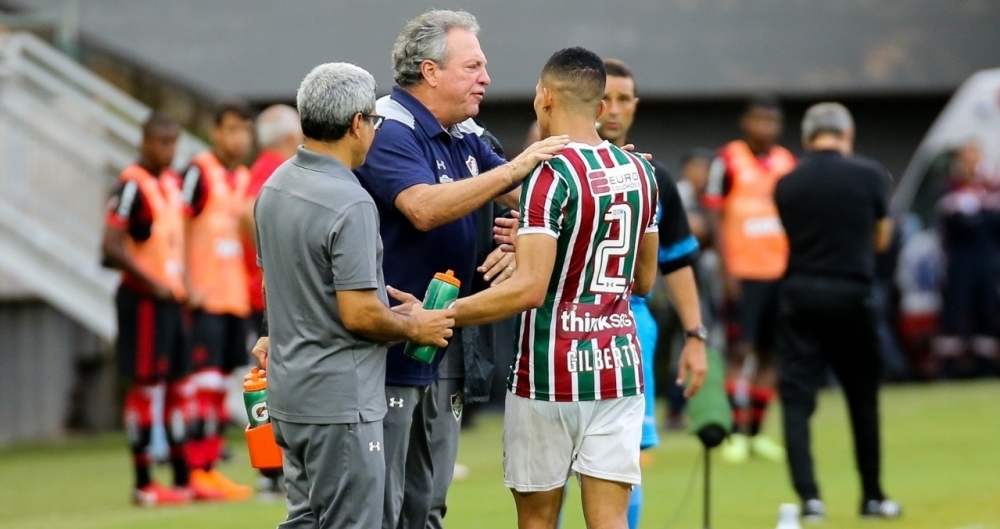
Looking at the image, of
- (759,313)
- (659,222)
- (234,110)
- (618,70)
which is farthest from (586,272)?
(759,313)

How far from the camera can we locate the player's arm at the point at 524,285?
19.4 ft

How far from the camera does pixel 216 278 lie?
1191cm

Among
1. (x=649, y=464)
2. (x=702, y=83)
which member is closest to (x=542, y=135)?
(x=649, y=464)

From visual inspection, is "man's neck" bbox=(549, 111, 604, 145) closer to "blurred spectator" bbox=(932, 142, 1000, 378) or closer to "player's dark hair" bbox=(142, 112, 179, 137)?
"player's dark hair" bbox=(142, 112, 179, 137)

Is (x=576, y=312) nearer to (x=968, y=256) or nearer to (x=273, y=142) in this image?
(x=273, y=142)

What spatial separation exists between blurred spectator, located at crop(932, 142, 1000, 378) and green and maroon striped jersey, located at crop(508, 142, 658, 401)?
45.7ft

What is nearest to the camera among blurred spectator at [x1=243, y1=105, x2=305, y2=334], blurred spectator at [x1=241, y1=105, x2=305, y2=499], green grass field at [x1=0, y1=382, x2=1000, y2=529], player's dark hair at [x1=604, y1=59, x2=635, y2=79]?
player's dark hair at [x1=604, y1=59, x2=635, y2=79]

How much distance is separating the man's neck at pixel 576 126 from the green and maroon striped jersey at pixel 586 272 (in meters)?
0.06

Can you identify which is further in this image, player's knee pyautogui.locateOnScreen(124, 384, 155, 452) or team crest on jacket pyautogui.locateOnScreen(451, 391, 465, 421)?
player's knee pyautogui.locateOnScreen(124, 384, 155, 452)

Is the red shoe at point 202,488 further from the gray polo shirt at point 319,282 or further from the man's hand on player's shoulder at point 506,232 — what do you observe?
the gray polo shirt at point 319,282

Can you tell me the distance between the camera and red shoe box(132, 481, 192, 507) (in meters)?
11.0

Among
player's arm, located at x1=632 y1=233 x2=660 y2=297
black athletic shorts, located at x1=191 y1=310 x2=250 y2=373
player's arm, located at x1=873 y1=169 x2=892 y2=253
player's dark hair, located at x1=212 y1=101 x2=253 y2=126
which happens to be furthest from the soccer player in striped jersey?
player's dark hair, located at x1=212 y1=101 x2=253 y2=126

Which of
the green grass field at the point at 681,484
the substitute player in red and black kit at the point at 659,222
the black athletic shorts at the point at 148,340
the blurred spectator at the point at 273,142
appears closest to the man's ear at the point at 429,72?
the substitute player in red and black kit at the point at 659,222

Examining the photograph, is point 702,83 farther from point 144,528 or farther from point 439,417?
point 439,417
